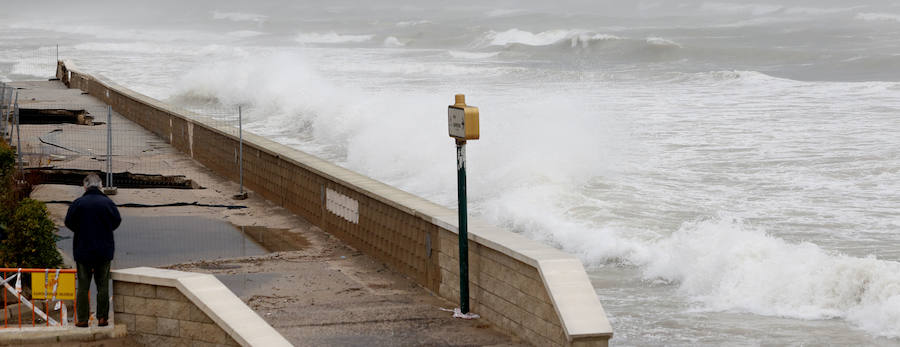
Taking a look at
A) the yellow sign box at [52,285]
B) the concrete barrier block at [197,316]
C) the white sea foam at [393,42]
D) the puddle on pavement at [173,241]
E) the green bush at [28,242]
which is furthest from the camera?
the white sea foam at [393,42]

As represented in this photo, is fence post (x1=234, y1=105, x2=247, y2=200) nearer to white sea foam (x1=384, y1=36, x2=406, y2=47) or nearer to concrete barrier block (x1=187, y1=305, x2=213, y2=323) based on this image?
concrete barrier block (x1=187, y1=305, x2=213, y2=323)

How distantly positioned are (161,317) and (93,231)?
819mm

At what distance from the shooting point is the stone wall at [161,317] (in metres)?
8.16

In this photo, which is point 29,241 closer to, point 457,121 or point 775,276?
point 457,121

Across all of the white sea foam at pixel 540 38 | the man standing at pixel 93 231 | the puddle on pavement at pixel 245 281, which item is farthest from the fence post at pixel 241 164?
the white sea foam at pixel 540 38

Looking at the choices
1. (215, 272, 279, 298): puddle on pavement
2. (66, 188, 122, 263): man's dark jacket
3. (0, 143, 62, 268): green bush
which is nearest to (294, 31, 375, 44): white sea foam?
(215, 272, 279, 298): puddle on pavement

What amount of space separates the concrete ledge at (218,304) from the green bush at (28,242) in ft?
6.91

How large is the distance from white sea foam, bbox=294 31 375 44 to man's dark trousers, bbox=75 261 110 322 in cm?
9633

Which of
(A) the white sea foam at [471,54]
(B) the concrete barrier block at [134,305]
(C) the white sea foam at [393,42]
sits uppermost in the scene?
(C) the white sea foam at [393,42]

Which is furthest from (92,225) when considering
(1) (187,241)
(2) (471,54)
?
(2) (471,54)

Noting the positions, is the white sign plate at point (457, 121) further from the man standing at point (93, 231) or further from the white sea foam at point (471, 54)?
the white sea foam at point (471, 54)

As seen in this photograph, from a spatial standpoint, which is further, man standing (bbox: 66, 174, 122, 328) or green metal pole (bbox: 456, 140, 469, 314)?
green metal pole (bbox: 456, 140, 469, 314)

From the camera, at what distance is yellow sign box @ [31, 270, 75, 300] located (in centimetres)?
895

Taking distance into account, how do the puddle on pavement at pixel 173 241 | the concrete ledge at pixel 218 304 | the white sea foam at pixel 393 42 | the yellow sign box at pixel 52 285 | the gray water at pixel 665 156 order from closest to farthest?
the concrete ledge at pixel 218 304 < the yellow sign box at pixel 52 285 < the puddle on pavement at pixel 173 241 < the gray water at pixel 665 156 < the white sea foam at pixel 393 42
